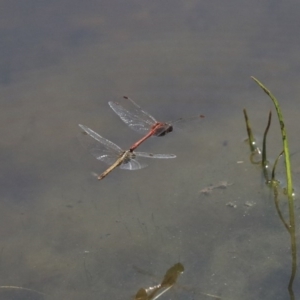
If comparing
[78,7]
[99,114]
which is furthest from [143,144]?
[78,7]

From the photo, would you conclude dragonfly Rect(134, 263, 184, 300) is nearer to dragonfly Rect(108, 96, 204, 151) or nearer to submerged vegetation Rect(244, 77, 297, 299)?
submerged vegetation Rect(244, 77, 297, 299)

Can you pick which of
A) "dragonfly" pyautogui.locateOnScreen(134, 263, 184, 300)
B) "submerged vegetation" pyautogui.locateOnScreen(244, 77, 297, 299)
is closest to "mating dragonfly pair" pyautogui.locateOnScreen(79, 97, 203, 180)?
"submerged vegetation" pyautogui.locateOnScreen(244, 77, 297, 299)

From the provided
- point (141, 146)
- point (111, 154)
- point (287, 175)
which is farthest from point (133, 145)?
point (287, 175)

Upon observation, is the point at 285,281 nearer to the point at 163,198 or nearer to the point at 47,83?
the point at 163,198

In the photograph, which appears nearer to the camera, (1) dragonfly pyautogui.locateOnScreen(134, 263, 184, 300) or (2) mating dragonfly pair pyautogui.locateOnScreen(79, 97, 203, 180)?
(1) dragonfly pyautogui.locateOnScreen(134, 263, 184, 300)

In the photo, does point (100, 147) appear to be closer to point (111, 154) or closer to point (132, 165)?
point (111, 154)

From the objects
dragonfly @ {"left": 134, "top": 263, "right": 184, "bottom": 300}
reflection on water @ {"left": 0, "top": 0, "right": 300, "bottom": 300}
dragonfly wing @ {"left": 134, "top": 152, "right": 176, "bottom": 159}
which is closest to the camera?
dragonfly @ {"left": 134, "top": 263, "right": 184, "bottom": 300}

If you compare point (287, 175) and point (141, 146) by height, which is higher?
point (287, 175)

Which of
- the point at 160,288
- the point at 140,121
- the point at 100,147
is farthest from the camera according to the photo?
the point at 140,121
